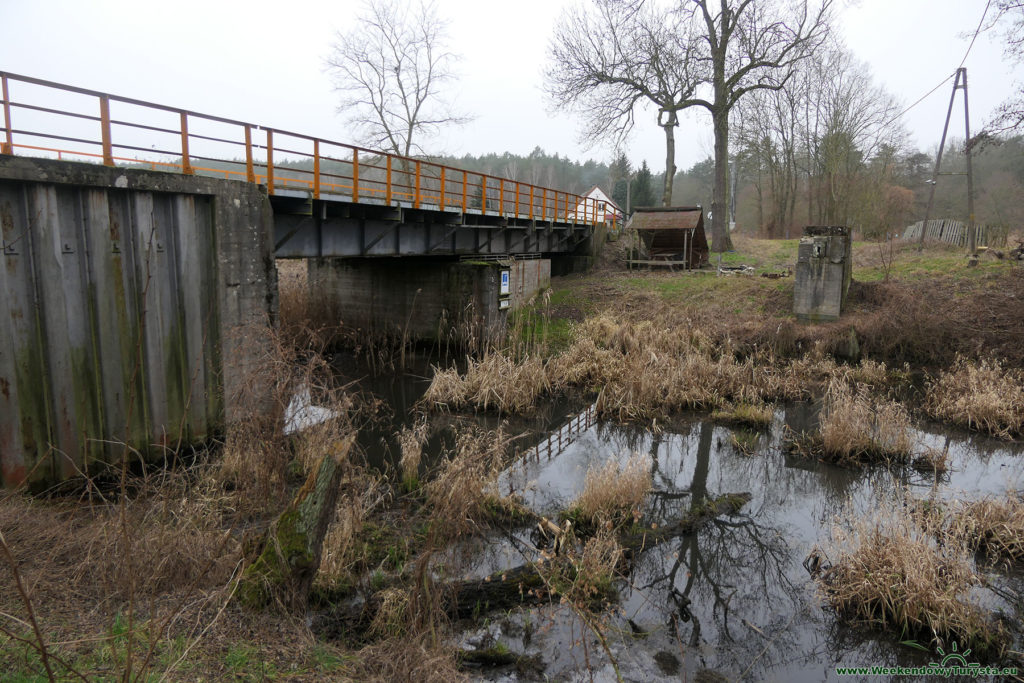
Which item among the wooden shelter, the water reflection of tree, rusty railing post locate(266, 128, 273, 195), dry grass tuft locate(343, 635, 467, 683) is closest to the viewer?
dry grass tuft locate(343, 635, 467, 683)

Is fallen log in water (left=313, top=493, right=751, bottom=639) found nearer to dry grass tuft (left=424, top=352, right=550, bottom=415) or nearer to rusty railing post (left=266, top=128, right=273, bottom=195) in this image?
dry grass tuft (left=424, top=352, right=550, bottom=415)

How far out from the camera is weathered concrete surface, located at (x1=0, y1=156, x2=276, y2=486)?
22.4 feet

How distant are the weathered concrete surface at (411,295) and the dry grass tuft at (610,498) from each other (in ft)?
30.7

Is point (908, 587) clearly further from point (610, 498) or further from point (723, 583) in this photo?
point (610, 498)

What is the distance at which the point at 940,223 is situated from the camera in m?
24.8

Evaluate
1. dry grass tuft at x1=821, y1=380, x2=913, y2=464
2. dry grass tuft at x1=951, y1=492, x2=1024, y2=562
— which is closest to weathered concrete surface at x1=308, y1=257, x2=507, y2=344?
dry grass tuft at x1=821, y1=380, x2=913, y2=464

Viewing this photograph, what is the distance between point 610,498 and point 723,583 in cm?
152

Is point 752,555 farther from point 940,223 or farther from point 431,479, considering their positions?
point 940,223

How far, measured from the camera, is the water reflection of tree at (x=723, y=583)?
5309 millimetres

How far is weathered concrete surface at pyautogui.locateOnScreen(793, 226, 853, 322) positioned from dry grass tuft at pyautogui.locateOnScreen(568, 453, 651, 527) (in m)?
11.1

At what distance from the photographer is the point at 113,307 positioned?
7.70 m

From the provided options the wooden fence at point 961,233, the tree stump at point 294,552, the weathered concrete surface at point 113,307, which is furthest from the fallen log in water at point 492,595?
the wooden fence at point 961,233

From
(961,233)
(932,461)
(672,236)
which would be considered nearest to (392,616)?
(932,461)

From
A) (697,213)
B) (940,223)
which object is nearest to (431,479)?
(697,213)
